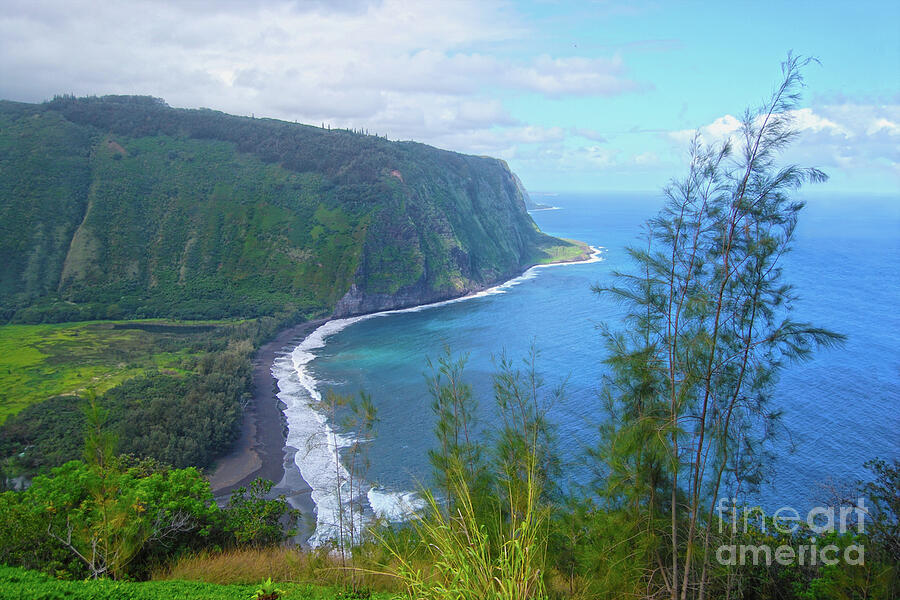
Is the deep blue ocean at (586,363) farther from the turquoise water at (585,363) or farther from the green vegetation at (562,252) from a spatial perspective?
the green vegetation at (562,252)

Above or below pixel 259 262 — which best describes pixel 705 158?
above

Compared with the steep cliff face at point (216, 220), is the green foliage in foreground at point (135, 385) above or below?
below

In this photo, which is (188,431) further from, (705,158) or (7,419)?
(705,158)

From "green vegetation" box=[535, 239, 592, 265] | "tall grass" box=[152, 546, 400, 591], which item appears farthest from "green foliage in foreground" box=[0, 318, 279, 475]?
"green vegetation" box=[535, 239, 592, 265]

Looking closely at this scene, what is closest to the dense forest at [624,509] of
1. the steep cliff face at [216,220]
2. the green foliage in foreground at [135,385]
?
the green foliage in foreground at [135,385]

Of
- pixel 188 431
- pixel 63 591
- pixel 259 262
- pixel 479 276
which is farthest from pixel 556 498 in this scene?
pixel 479 276

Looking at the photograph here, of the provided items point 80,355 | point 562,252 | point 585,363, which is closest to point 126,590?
point 585,363
